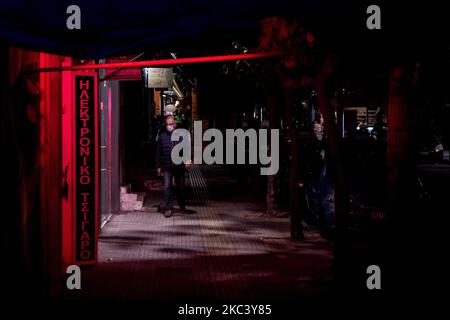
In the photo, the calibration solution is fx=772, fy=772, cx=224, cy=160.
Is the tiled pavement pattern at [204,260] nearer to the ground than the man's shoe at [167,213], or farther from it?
nearer to the ground

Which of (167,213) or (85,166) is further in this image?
(167,213)

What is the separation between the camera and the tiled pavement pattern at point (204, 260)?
31.1ft

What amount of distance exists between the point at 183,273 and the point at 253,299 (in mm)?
1758

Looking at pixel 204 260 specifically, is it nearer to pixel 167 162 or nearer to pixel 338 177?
pixel 338 177

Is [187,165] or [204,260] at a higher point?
[187,165]

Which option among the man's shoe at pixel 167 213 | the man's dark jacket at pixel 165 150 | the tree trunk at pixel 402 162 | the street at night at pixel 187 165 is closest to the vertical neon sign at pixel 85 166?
the street at night at pixel 187 165

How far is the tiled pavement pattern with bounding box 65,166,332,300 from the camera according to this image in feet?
31.1

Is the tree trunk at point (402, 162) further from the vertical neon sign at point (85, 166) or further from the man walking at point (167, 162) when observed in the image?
the man walking at point (167, 162)

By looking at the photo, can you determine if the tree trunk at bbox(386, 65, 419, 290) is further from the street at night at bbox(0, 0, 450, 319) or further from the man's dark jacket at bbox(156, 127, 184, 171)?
the man's dark jacket at bbox(156, 127, 184, 171)

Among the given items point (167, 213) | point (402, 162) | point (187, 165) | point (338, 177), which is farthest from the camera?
point (187, 165)

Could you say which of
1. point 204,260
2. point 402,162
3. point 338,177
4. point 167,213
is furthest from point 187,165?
point 402,162

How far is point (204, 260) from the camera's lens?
11547mm
